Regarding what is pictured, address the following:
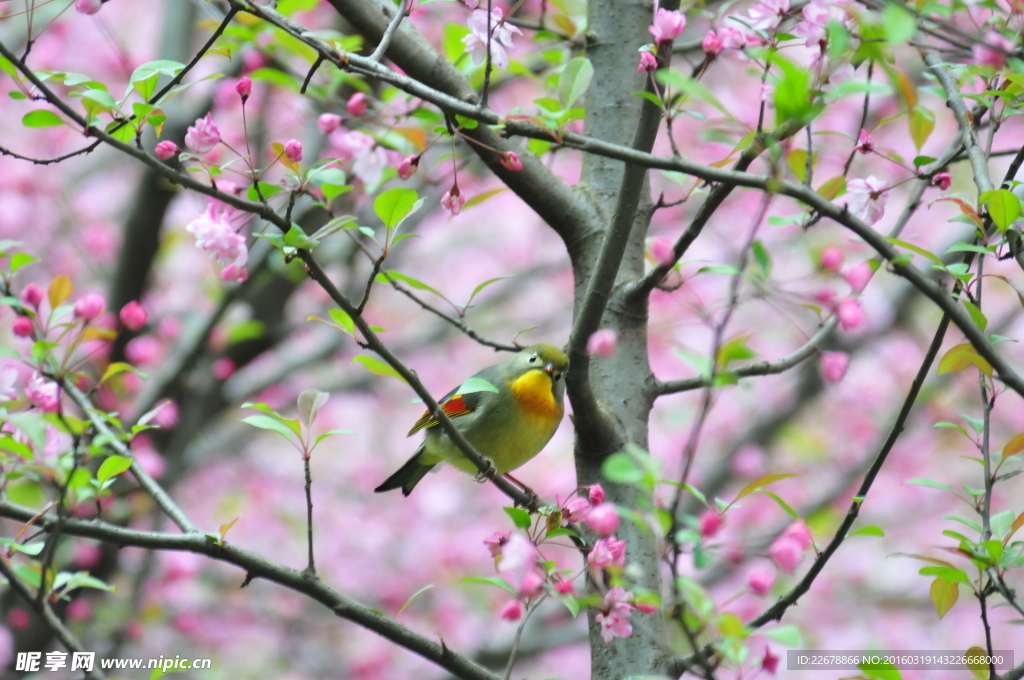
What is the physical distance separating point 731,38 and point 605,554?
3.85 feet

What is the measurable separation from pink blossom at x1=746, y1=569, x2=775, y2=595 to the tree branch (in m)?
0.82

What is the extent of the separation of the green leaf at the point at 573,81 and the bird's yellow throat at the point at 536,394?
5.73ft

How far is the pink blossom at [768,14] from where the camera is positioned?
1929mm

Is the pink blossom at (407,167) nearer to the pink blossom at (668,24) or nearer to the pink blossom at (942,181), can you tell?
the pink blossom at (668,24)

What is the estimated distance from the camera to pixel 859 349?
5.91m

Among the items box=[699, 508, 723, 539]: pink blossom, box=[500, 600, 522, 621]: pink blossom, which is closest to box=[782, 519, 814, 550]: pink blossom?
box=[699, 508, 723, 539]: pink blossom

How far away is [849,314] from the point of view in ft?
4.75

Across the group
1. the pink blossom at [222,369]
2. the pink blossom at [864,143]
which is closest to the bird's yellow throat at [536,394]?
the pink blossom at [864,143]

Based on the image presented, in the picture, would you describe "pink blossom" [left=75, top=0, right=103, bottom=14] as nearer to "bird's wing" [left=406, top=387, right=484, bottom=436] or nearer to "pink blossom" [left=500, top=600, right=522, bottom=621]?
"pink blossom" [left=500, top=600, right=522, bottom=621]

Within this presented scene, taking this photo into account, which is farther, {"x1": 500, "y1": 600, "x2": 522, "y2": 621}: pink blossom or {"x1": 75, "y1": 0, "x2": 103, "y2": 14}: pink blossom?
{"x1": 75, "y1": 0, "x2": 103, "y2": 14}: pink blossom

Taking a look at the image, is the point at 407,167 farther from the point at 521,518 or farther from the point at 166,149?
the point at 521,518

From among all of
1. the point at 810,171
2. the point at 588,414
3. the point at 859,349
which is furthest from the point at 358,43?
the point at 859,349

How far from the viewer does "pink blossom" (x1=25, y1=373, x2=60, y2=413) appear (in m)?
2.08

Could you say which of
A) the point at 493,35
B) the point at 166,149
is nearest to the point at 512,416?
the point at 493,35
